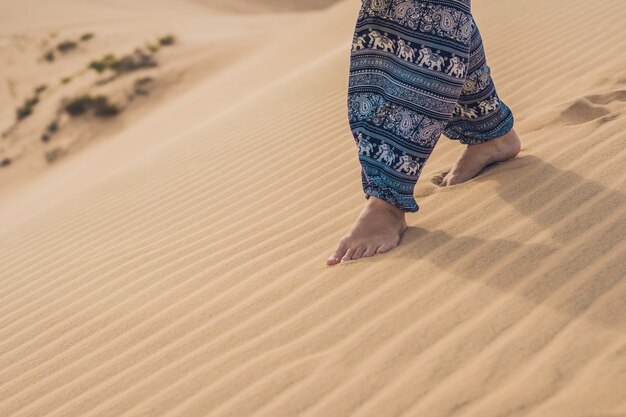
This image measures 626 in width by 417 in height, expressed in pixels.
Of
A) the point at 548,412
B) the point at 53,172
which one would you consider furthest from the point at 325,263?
the point at 53,172

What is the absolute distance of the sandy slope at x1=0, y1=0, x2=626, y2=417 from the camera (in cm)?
193

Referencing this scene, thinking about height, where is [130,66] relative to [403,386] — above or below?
above

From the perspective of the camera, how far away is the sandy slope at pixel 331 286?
1933 mm

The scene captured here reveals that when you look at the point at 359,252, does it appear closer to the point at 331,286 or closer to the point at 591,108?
the point at 331,286

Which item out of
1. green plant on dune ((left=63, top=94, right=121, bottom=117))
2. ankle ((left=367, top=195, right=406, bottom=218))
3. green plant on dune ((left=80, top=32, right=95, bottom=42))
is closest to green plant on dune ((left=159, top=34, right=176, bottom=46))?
green plant on dune ((left=80, top=32, right=95, bottom=42))

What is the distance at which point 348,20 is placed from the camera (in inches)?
455

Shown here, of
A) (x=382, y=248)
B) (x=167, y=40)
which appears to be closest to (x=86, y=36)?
(x=167, y=40)

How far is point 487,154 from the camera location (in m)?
3.23

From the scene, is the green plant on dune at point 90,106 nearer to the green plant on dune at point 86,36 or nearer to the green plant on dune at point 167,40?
the green plant on dune at point 167,40

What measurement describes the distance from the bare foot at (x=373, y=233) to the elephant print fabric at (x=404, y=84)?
8 centimetres

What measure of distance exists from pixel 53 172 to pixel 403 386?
27.8ft

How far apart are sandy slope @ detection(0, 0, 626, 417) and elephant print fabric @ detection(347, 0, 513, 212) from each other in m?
0.31

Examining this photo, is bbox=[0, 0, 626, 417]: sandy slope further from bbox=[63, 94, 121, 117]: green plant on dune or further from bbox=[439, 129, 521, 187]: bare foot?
bbox=[63, 94, 121, 117]: green plant on dune

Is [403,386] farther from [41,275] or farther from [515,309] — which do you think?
[41,275]
